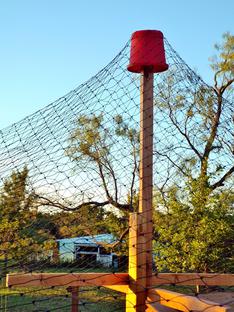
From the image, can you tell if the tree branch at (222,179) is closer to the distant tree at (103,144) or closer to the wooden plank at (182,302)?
the distant tree at (103,144)

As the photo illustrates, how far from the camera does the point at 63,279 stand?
2.21 metres

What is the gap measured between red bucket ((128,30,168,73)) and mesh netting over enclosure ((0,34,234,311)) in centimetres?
29

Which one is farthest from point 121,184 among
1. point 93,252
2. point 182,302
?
point 93,252

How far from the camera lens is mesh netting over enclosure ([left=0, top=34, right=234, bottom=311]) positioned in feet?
9.78

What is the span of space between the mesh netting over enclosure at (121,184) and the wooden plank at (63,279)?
12 millimetres

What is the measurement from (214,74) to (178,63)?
822 centimetres

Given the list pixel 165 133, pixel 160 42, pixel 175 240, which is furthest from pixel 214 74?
pixel 160 42

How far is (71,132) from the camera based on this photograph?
308 cm

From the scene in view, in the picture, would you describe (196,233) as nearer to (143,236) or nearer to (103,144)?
(103,144)

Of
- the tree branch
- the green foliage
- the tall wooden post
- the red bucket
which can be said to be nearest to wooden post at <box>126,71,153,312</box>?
the tall wooden post

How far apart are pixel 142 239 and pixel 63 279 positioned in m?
0.39

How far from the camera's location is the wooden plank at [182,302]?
1.60 m

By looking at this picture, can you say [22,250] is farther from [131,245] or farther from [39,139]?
[131,245]

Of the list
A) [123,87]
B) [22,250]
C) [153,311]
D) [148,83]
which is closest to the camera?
[153,311]
